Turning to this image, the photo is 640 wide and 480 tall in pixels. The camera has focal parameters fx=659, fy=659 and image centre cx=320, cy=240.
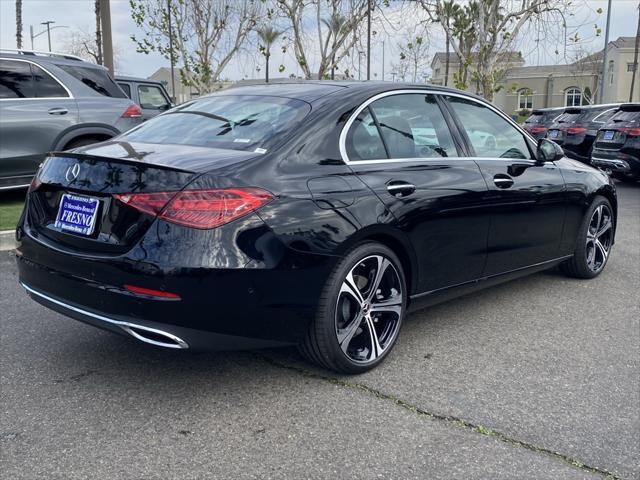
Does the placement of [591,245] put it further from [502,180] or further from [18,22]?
[18,22]

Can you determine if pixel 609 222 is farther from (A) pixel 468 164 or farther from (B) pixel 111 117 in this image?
(B) pixel 111 117

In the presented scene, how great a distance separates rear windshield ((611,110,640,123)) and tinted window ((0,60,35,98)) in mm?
9999

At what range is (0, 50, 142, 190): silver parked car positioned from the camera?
24.7 ft

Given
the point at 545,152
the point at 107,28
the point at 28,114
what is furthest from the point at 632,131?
the point at 28,114

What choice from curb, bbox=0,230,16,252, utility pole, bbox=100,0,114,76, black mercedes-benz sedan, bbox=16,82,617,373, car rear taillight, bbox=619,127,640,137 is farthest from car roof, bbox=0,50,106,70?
car rear taillight, bbox=619,127,640,137

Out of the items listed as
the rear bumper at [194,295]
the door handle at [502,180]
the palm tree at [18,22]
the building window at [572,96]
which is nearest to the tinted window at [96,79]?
the rear bumper at [194,295]

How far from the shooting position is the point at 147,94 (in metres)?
14.7

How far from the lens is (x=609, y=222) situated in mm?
5867

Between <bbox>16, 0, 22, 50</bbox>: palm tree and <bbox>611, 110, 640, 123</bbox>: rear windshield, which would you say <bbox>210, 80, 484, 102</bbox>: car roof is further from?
<bbox>16, 0, 22, 50</bbox>: palm tree

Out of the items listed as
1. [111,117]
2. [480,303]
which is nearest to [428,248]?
[480,303]

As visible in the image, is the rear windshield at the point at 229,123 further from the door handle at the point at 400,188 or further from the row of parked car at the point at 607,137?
the row of parked car at the point at 607,137

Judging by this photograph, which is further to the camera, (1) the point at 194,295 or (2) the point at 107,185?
(2) the point at 107,185

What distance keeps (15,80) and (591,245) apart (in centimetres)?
653

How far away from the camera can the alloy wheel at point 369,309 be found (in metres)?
3.43
